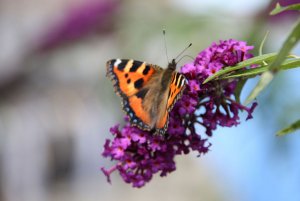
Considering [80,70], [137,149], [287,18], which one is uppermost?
[137,149]

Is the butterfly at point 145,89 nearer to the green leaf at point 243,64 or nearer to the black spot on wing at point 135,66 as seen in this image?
the black spot on wing at point 135,66

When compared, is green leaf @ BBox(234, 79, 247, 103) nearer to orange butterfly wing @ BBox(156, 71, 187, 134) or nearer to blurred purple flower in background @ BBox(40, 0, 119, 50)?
orange butterfly wing @ BBox(156, 71, 187, 134)

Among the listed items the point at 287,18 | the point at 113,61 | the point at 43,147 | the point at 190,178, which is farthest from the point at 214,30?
the point at 190,178

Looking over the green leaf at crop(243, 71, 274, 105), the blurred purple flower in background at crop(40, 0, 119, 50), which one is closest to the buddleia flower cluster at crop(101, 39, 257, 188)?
the green leaf at crop(243, 71, 274, 105)

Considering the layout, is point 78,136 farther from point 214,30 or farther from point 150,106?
point 150,106

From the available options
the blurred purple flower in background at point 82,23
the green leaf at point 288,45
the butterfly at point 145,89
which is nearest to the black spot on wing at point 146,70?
the butterfly at point 145,89

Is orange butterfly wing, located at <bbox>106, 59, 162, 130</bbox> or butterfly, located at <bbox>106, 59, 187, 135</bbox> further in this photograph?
orange butterfly wing, located at <bbox>106, 59, 162, 130</bbox>
